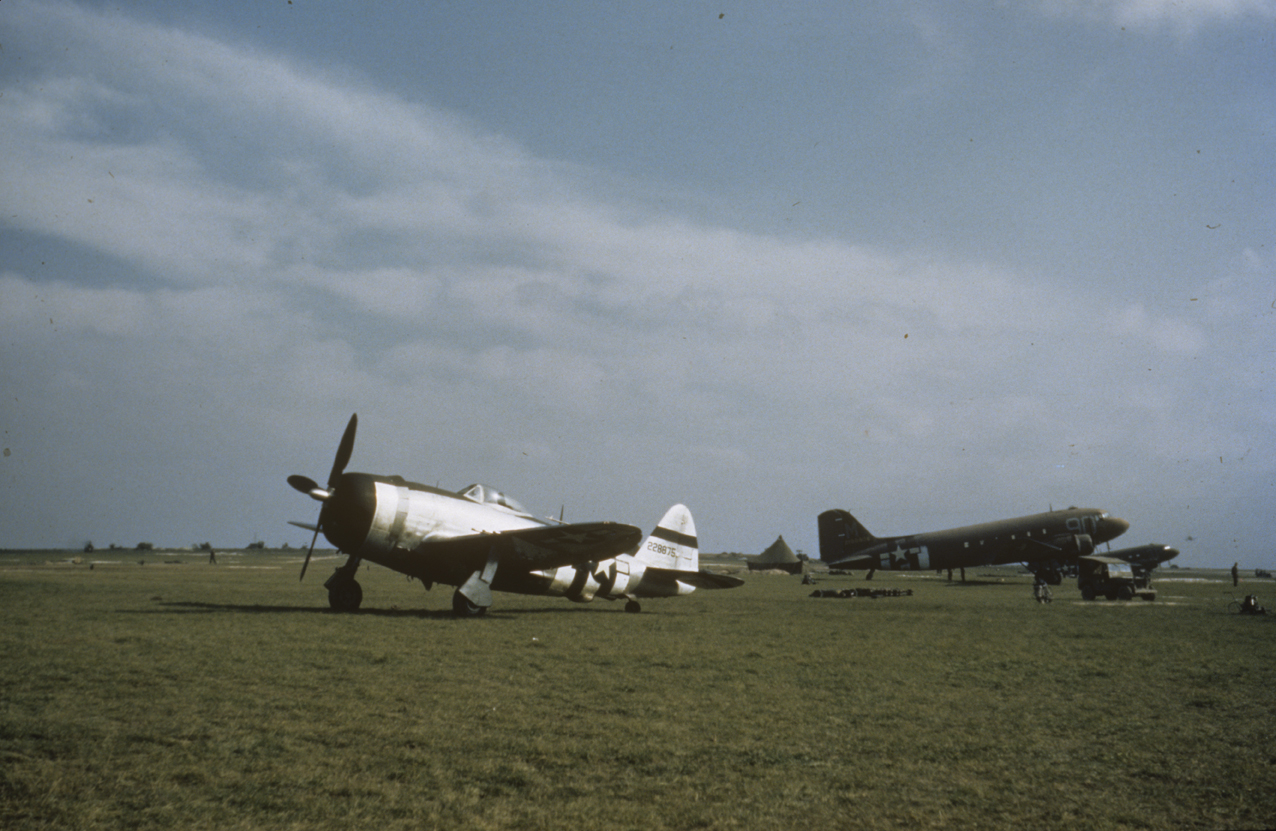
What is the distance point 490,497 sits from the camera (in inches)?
794

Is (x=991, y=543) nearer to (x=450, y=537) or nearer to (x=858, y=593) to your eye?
(x=858, y=593)

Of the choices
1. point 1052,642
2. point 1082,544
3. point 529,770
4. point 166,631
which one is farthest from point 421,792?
point 1082,544

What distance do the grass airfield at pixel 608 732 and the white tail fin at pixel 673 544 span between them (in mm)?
10792

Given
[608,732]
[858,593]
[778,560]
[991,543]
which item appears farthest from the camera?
[778,560]

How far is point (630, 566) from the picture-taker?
76.0ft

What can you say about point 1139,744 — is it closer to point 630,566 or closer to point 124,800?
point 124,800

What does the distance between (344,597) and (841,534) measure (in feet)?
160

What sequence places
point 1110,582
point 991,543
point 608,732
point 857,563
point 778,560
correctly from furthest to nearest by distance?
1. point 778,560
2. point 857,563
3. point 991,543
4. point 1110,582
5. point 608,732

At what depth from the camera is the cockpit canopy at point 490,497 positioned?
64.8 feet

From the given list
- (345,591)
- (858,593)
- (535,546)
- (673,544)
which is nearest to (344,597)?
(345,591)

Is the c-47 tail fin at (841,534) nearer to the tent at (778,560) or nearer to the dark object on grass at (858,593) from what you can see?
the dark object on grass at (858,593)

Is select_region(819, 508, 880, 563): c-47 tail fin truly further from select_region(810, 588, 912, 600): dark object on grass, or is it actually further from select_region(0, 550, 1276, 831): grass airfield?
select_region(0, 550, 1276, 831): grass airfield

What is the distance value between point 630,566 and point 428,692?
50.7 ft

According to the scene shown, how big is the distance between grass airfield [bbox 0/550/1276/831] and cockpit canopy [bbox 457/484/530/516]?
643 centimetres
